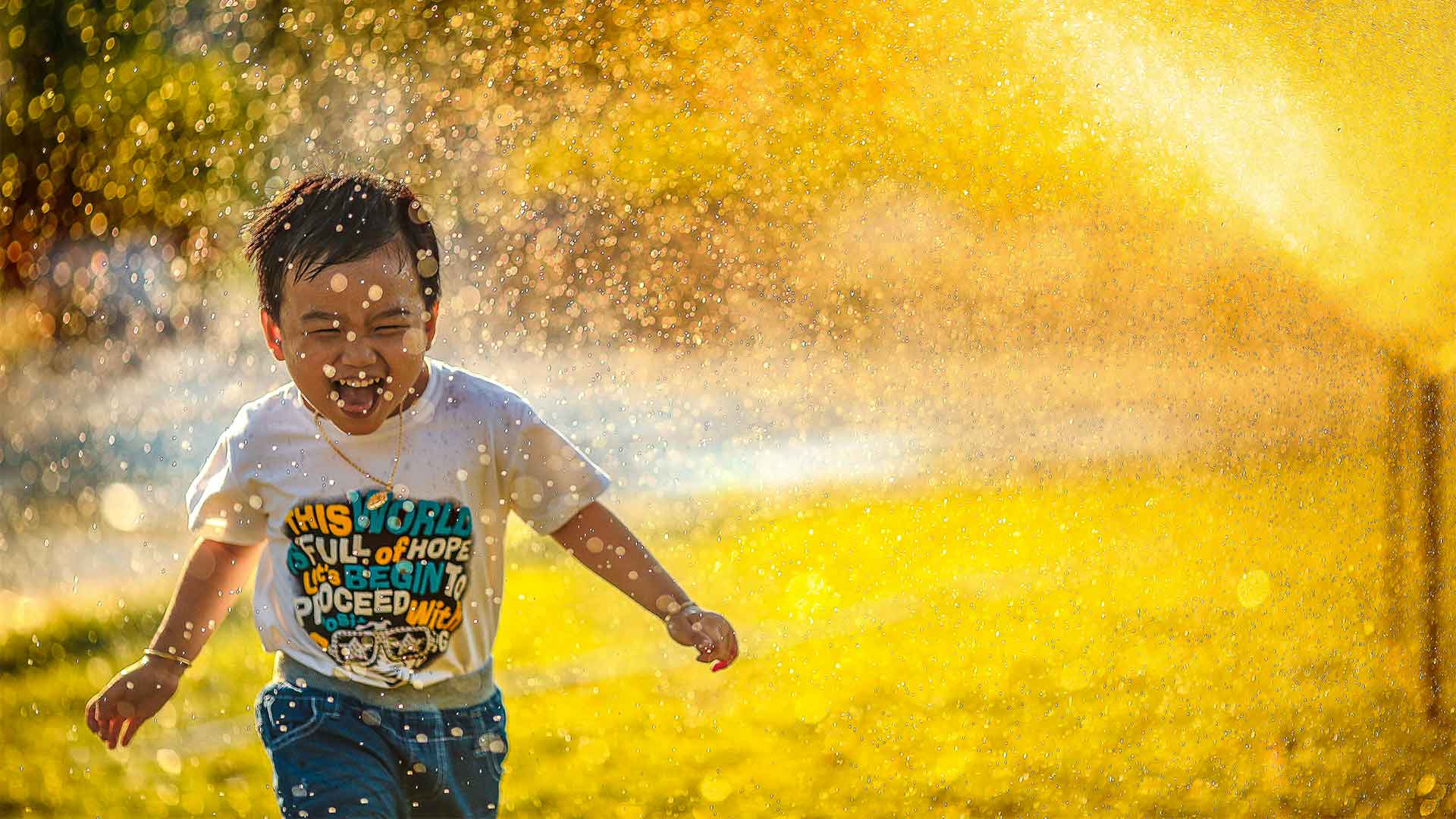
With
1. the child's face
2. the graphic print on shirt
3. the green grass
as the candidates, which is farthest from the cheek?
the green grass

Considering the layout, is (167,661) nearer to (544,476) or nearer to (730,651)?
(544,476)

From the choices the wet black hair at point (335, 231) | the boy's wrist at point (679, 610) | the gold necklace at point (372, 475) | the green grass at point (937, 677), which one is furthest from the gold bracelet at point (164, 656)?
the green grass at point (937, 677)

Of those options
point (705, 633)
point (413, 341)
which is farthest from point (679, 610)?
point (413, 341)

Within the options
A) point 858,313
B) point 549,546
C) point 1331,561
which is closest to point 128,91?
point 549,546

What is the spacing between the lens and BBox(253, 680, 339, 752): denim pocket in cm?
Result: 216

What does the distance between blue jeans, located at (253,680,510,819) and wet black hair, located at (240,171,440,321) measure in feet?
1.85

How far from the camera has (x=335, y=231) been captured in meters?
2.17

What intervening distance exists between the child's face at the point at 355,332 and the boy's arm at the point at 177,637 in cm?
30

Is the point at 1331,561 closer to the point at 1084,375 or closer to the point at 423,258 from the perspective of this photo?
the point at 1084,375

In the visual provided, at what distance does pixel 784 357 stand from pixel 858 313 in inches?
10.7

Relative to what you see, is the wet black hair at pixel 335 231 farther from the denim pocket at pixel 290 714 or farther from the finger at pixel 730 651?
the finger at pixel 730 651

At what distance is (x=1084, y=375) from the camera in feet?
16.4

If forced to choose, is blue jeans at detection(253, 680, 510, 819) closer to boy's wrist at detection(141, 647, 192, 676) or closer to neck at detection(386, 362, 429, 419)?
boy's wrist at detection(141, 647, 192, 676)

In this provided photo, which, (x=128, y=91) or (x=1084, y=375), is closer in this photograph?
(x=128, y=91)
